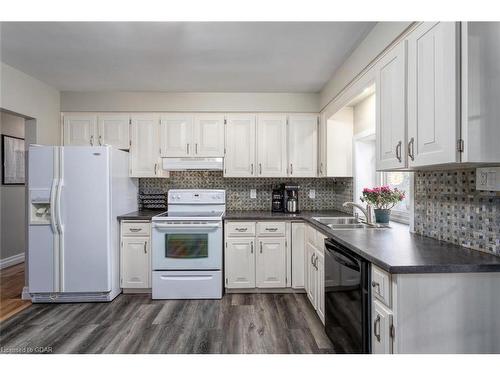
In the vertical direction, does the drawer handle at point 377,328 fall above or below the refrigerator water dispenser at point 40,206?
below

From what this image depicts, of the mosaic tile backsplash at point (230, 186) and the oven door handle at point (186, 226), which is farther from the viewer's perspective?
the mosaic tile backsplash at point (230, 186)

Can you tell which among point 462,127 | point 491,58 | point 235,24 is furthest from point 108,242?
point 491,58

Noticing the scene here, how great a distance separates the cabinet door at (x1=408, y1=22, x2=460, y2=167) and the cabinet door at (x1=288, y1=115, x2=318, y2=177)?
1902 millimetres

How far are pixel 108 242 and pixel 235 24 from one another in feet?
7.59

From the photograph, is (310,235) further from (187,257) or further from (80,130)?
(80,130)

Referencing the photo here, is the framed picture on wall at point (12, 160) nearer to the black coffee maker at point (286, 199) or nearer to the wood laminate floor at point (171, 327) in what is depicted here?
the wood laminate floor at point (171, 327)

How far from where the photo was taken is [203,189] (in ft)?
12.0

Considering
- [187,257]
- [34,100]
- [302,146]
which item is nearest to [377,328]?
[187,257]

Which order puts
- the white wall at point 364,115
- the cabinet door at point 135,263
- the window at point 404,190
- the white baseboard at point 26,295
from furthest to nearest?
the cabinet door at point 135,263 < the white baseboard at point 26,295 < the white wall at point 364,115 < the window at point 404,190

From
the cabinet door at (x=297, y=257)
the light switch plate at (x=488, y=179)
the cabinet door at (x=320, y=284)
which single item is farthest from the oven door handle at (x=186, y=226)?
the light switch plate at (x=488, y=179)

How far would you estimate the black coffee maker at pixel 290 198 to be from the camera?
348cm

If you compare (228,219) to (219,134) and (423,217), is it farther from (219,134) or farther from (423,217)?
(423,217)

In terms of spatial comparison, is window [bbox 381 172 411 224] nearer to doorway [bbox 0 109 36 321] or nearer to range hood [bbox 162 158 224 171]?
range hood [bbox 162 158 224 171]

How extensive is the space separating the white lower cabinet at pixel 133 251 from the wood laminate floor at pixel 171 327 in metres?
0.21
